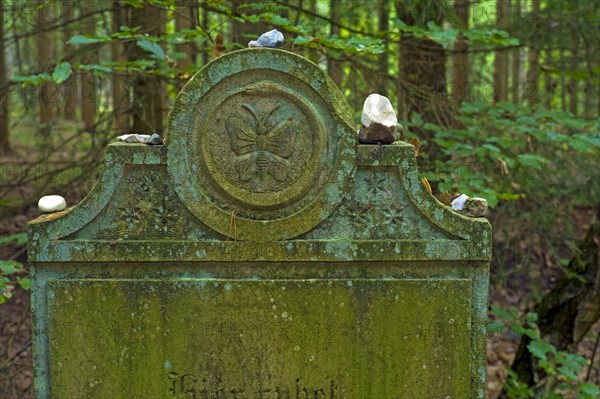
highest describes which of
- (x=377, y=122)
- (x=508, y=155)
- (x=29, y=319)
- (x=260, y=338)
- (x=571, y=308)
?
(x=377, y=122)

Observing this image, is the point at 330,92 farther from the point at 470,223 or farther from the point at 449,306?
the point at 449,306

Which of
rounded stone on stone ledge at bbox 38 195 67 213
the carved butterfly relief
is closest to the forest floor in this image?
rounded stone on stone ledge at bbox 38 195 67 213

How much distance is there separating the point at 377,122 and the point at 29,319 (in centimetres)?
533

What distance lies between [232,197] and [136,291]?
606 millimetres

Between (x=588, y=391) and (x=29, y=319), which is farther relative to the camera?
(x=29, y=319)

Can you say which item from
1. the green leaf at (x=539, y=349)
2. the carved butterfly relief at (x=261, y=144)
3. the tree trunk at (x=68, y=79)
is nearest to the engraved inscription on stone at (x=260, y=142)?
the carved butterfly relief at (x=261, y=144)

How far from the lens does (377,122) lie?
11.0 ft

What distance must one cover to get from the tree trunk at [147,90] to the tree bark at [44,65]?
2.83 ft

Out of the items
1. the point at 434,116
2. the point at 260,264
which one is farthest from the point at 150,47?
the point at 434,116

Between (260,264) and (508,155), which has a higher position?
(508,155)

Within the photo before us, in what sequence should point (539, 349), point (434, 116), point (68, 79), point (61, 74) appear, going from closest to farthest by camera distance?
point (61, 74) → point (539, 349) → point (434, 116) → point (68, 79)

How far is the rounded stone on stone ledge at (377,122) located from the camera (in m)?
3.35

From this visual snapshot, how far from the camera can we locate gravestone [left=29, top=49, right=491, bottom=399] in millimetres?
3361

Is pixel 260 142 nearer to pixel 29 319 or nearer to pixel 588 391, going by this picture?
pixel 588 391
